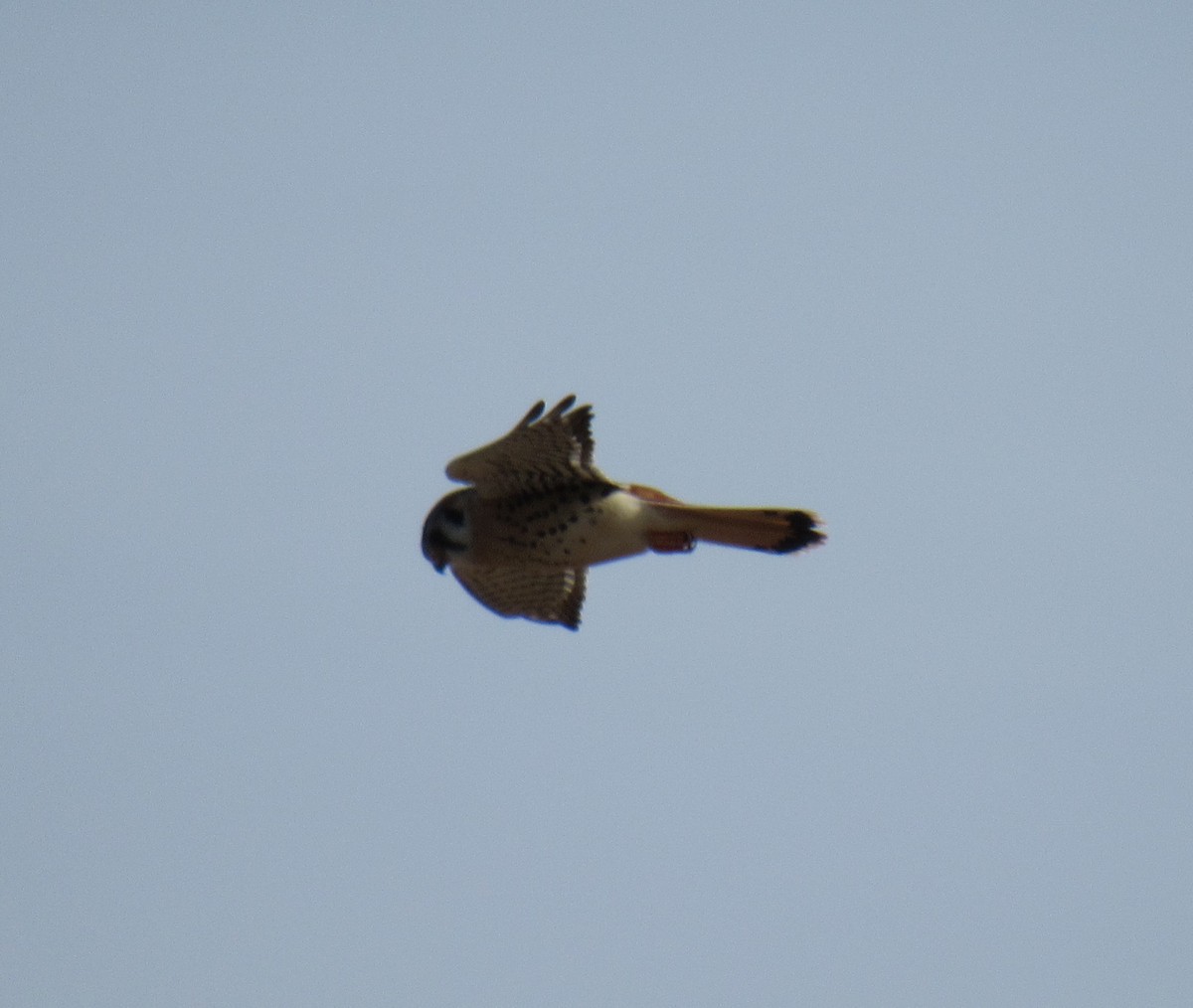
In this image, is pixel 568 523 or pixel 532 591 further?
pixel 532 591

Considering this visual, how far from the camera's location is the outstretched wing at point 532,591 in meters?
7.94

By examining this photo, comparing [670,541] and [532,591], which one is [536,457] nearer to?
[670,541]

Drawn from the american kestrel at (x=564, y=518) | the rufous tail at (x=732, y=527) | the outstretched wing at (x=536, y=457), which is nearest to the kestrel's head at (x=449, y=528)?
the american kestrel at (x=564, y=518)

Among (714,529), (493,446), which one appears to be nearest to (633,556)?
(714,529)

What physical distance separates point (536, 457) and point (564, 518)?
0.34m

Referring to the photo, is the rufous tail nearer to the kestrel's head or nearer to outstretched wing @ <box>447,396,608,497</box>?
outstretched wing @ <box>447,396,608,497</box>

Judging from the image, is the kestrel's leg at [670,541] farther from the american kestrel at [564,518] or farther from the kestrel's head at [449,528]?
the kestrel's head at [449,528]

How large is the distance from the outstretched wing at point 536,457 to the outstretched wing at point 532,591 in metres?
0.61

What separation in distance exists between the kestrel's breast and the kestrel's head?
0.08 meters

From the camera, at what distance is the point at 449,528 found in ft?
24.8

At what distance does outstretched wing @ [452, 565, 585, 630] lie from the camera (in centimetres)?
794

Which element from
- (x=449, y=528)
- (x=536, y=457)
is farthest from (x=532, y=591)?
(x=536, y=457)

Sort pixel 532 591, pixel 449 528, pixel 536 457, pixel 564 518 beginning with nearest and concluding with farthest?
pixel 536 457, pixel 564 518, pixel 449 528, pixel 532 591

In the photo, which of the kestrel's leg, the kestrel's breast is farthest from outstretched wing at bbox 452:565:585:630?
the kestrel's leg
